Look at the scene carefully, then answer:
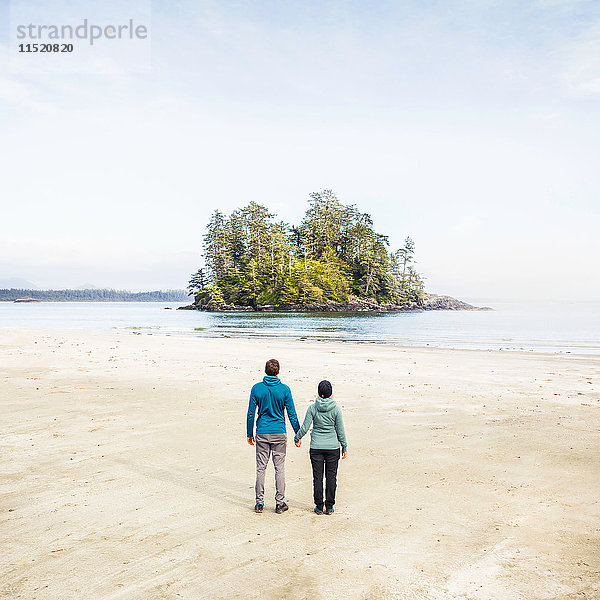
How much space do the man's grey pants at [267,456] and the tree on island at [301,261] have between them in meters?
109

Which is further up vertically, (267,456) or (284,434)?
(284,434)

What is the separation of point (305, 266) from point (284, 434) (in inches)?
4638

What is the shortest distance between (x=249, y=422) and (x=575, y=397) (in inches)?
473

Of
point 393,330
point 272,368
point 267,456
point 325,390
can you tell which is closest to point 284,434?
point 267,456

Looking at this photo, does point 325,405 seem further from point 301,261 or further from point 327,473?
point 301,261

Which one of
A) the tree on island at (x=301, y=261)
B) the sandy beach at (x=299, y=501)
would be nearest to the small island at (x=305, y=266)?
the tree on island at (x=301, y=261)

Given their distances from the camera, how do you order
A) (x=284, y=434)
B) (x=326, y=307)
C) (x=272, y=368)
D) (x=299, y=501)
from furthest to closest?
(x=326, y=307), (x=299, y=501), (x=284, y=434), (x=272, y=368)

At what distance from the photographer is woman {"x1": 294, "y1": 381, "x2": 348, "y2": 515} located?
645 centimetres

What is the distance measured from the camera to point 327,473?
6.57 m

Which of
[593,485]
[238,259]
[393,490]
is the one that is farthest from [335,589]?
[238,259]

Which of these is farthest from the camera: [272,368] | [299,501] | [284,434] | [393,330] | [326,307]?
[326,307]

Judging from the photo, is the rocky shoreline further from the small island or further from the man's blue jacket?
the man's blue jacket

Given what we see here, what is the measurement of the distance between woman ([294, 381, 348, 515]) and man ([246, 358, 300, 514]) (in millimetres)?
245

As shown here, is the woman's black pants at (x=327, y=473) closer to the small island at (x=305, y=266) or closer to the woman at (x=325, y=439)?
the woman at (x=325, y=439)
